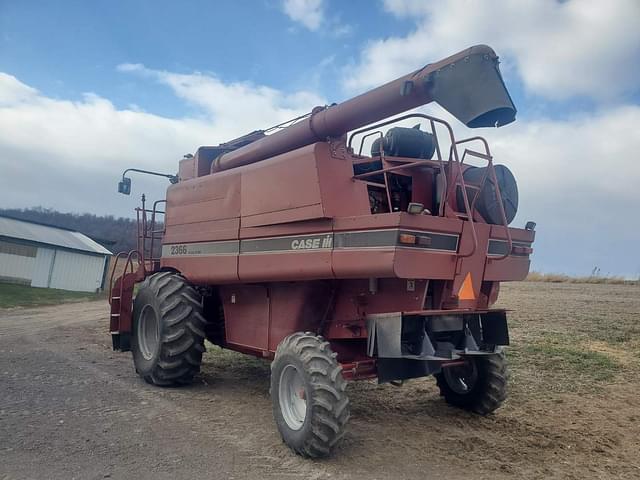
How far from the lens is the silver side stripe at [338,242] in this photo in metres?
4.78

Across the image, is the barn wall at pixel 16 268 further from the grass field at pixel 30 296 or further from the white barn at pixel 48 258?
the grass field at pixel 30 296

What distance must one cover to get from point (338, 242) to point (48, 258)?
2988 centimetres

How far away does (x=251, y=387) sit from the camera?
306 inches

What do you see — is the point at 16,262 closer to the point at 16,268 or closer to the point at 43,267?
the point at 16,268

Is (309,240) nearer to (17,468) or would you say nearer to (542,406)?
(17,468)

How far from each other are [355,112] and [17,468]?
4.29 metres

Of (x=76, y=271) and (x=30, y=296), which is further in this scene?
(x=76, y=271)

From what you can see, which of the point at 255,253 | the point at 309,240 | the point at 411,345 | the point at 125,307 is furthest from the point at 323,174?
the point at 125,307

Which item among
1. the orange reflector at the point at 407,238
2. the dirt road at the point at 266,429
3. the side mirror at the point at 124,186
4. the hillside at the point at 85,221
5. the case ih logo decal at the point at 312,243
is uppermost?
the hillside at the point at 85,221

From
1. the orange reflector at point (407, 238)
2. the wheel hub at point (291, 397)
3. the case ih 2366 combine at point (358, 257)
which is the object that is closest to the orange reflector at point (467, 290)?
the case ih 2366 combine at point (358, 257)

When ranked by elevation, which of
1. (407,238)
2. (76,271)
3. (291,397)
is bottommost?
(291,397)

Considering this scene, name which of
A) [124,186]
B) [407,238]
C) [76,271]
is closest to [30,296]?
[76,271]

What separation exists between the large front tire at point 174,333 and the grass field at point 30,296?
1627 cm

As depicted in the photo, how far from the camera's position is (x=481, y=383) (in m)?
6.27
